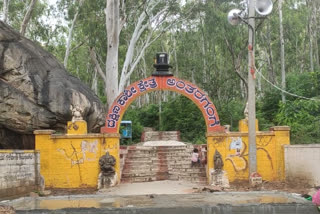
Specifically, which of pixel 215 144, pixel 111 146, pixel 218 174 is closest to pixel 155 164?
pixel 111 146

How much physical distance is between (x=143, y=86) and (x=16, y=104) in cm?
587

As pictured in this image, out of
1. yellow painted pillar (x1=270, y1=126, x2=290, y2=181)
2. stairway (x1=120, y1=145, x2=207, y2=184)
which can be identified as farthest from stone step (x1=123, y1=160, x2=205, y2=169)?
yellow painted pillar (x1=270, y1=126, x2=290, y2=181)

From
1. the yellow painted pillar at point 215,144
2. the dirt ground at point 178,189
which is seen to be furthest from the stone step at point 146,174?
the yellow painted pillar at point 215,144

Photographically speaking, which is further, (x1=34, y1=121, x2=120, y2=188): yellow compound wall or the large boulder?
the large boulder

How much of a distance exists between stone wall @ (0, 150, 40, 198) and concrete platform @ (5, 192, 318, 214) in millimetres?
703

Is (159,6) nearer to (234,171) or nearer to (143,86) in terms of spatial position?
(143,86)

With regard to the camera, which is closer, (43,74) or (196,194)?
(196,194)

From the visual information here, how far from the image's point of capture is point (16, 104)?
1686cm

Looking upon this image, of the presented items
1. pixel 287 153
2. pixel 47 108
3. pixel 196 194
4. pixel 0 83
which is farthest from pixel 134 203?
pixel 0 83

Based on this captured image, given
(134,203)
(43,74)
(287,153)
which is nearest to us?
(134,203)

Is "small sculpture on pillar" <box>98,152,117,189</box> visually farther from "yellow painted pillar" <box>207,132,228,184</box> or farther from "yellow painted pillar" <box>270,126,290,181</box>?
"yellow painted pillar" <box>270,126,290,181</box>

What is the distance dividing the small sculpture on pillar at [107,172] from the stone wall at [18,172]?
2.11 meters

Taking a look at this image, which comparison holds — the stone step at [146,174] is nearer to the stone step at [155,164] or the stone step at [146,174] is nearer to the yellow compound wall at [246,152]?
the stone step at [155,164]

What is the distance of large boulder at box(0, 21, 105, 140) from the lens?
1691 cm
